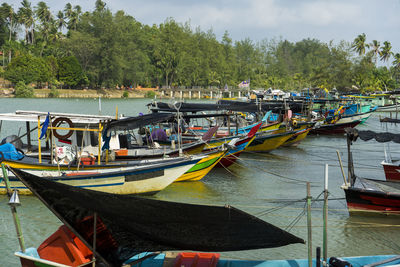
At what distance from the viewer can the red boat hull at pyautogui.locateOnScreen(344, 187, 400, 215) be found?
12.6m

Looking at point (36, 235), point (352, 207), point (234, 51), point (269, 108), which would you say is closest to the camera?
point (36, 235)

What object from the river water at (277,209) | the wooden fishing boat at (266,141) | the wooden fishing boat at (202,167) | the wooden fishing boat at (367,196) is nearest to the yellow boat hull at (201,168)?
the wooden fishing boat at (202,167)

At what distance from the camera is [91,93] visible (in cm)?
8831

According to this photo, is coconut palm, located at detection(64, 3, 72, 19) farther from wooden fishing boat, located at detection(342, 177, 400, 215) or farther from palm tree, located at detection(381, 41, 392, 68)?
wooden fishing boat, located at detection(342, 177, 400, 215)

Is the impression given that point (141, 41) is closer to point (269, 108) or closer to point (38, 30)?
point (38, 30)

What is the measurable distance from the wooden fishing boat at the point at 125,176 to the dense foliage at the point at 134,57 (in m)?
54.3

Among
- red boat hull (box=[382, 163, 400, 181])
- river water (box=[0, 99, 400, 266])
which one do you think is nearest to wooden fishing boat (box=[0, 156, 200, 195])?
river water (box=[0, 99, 400, 266])

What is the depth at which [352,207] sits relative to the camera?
13.1m

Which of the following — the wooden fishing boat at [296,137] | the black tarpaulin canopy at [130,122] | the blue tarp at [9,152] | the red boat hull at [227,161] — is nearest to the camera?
the blue tarp at [9,152]

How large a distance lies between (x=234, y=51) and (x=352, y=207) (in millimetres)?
127392

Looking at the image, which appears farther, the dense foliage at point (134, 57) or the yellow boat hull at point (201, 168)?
the dense foliage at point (134, 57)

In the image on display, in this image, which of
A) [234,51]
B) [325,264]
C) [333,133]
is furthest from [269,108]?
[234,51]

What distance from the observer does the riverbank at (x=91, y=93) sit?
7565cm

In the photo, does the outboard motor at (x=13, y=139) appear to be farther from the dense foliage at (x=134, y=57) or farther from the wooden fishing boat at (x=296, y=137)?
the dense foliage at (x=134, y=57)
